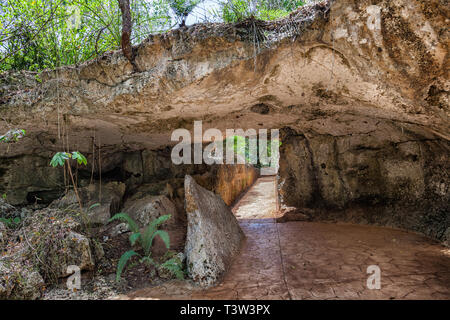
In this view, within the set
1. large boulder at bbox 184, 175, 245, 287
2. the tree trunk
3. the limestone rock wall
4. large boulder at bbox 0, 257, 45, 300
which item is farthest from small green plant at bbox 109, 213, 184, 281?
the limestone rock wall

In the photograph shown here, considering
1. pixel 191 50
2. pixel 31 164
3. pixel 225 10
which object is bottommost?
pixel 31 164

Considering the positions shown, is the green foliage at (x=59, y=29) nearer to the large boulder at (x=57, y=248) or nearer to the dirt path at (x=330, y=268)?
the large boulder at (x=57, y=248)

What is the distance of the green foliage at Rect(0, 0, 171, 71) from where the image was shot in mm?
4859

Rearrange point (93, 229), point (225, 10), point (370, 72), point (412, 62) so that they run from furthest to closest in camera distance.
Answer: point (93, 229) → point (225, 10) → point (370, 72) → point (412, 62)

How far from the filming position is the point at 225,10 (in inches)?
159

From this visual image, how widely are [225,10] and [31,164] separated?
579 centimetres

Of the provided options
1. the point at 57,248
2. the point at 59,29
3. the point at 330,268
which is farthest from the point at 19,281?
the point at 59,29

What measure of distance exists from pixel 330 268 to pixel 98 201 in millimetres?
5085

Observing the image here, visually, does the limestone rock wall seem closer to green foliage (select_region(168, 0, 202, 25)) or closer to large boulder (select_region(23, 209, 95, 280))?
green foliage (select_region(168, 0, 202, 25))

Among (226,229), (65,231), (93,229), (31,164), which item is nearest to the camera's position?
(65,231)

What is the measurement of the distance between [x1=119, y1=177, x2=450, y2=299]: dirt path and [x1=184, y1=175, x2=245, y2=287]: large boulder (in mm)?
156

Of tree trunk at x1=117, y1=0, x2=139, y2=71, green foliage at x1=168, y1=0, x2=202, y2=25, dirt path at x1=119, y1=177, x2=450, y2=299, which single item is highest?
green foliage at x1=168, y1=0, x2=202, y2=25
